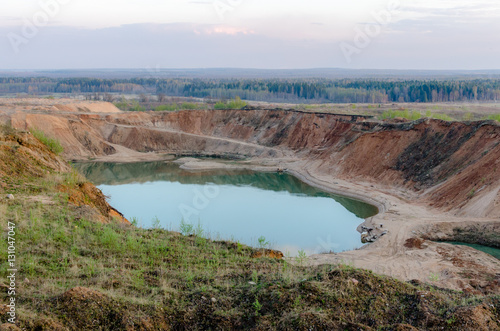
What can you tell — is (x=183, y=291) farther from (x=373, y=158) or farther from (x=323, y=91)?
(x=323, y=91)

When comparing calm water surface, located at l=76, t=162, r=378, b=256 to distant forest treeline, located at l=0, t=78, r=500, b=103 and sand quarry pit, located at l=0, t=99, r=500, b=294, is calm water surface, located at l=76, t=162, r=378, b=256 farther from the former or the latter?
distant forest treeline, located at l=0, t=78, r=500, b=103

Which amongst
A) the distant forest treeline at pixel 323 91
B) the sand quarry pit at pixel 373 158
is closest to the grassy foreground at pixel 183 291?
the sand quarry pit at pixel 373 158

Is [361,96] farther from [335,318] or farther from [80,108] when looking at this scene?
[335,318]

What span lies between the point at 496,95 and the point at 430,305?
10331 cm

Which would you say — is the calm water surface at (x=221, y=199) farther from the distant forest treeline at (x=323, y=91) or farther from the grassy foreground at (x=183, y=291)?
the distant forest treeline at (x=323, y=91)

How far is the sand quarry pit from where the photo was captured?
1844cm

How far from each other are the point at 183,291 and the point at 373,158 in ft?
99.7

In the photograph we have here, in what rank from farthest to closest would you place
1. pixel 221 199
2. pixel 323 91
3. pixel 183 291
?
1. pixel 323 91
2. pixel 221 199
3. pixel 183 291

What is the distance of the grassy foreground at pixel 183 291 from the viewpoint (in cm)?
694

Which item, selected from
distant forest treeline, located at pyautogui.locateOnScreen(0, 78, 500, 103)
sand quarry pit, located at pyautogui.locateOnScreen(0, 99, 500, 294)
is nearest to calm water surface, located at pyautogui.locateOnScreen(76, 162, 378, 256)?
sand quarry pit, located at pyautogui.locateOnScreen(0, 99, 500, 294)

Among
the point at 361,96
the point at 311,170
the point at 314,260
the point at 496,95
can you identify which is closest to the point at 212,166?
the point at 311,170

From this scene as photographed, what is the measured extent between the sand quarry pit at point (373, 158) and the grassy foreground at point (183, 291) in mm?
4862

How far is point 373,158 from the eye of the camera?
36094mm

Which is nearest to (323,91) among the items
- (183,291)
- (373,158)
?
(373,158)
